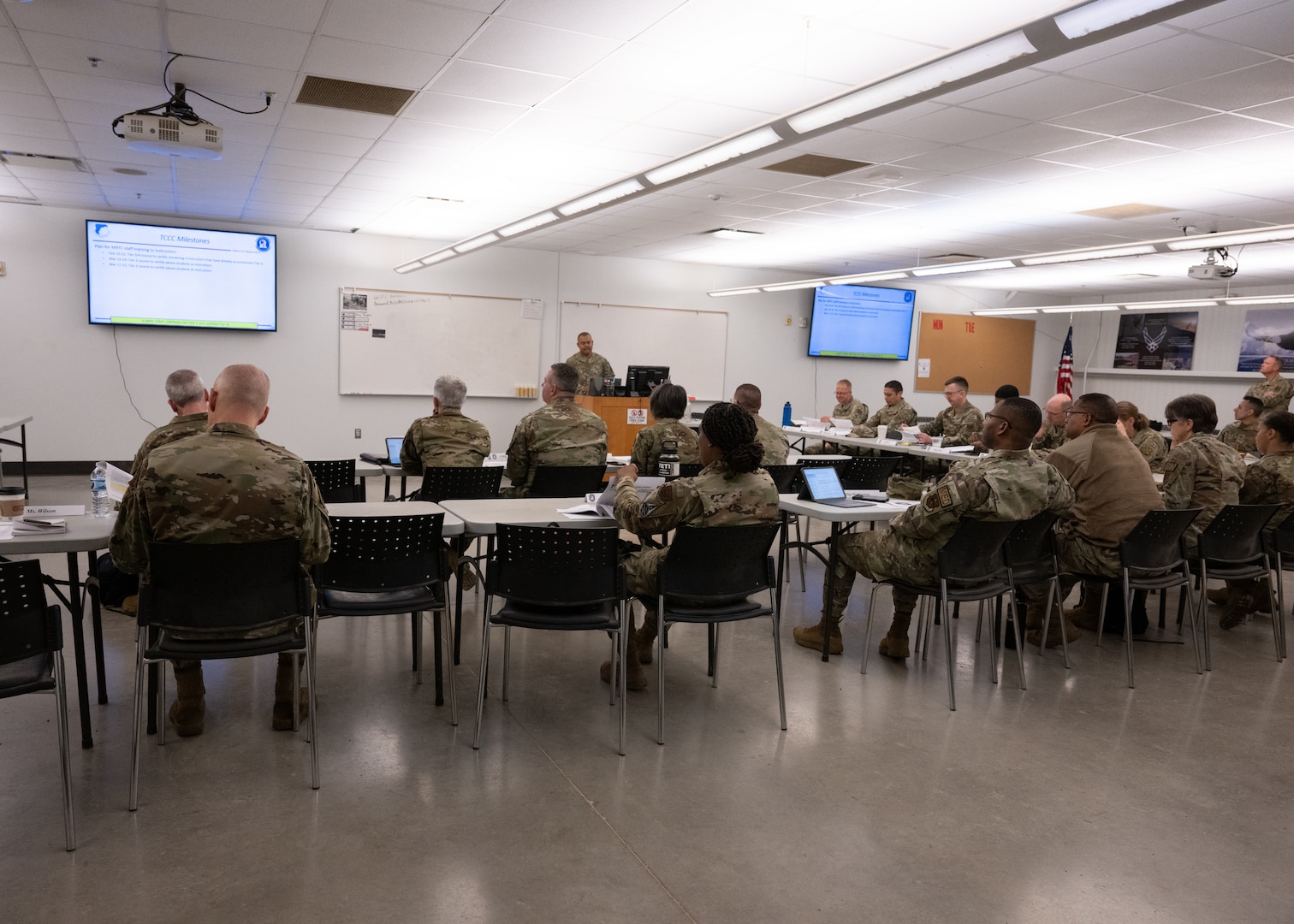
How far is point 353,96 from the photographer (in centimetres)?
503

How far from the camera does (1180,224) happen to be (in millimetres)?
7867

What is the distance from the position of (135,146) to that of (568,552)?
12.2 ft

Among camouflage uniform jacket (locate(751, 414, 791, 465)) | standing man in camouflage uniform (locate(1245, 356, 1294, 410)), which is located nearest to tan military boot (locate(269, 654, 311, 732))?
camouflage uniform jacket (locate(751, 414, 791, 465))

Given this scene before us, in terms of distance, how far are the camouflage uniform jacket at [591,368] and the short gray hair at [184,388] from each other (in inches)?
261

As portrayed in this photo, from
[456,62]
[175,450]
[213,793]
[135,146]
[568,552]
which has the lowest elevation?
[213,793]

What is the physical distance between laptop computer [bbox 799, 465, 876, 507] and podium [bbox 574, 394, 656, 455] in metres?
5.50

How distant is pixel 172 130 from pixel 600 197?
2.68 metres

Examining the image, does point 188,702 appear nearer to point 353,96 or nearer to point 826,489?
point 826,489

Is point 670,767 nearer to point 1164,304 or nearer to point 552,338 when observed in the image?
point 552,338

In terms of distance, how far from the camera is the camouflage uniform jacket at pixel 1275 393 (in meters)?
9.41

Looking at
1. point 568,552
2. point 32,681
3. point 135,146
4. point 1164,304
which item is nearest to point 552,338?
point 135,146

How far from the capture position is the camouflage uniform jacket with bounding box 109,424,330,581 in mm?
2740

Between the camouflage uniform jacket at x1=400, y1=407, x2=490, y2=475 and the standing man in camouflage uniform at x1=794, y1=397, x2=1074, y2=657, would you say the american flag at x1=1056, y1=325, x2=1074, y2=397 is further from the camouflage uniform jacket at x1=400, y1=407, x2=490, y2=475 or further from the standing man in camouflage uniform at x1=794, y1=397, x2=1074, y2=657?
the camouflage uniform jacket at x1=400, y1=407, x2=490, y2=475

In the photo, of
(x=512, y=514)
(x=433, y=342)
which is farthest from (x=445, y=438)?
(x=433, y=342)
